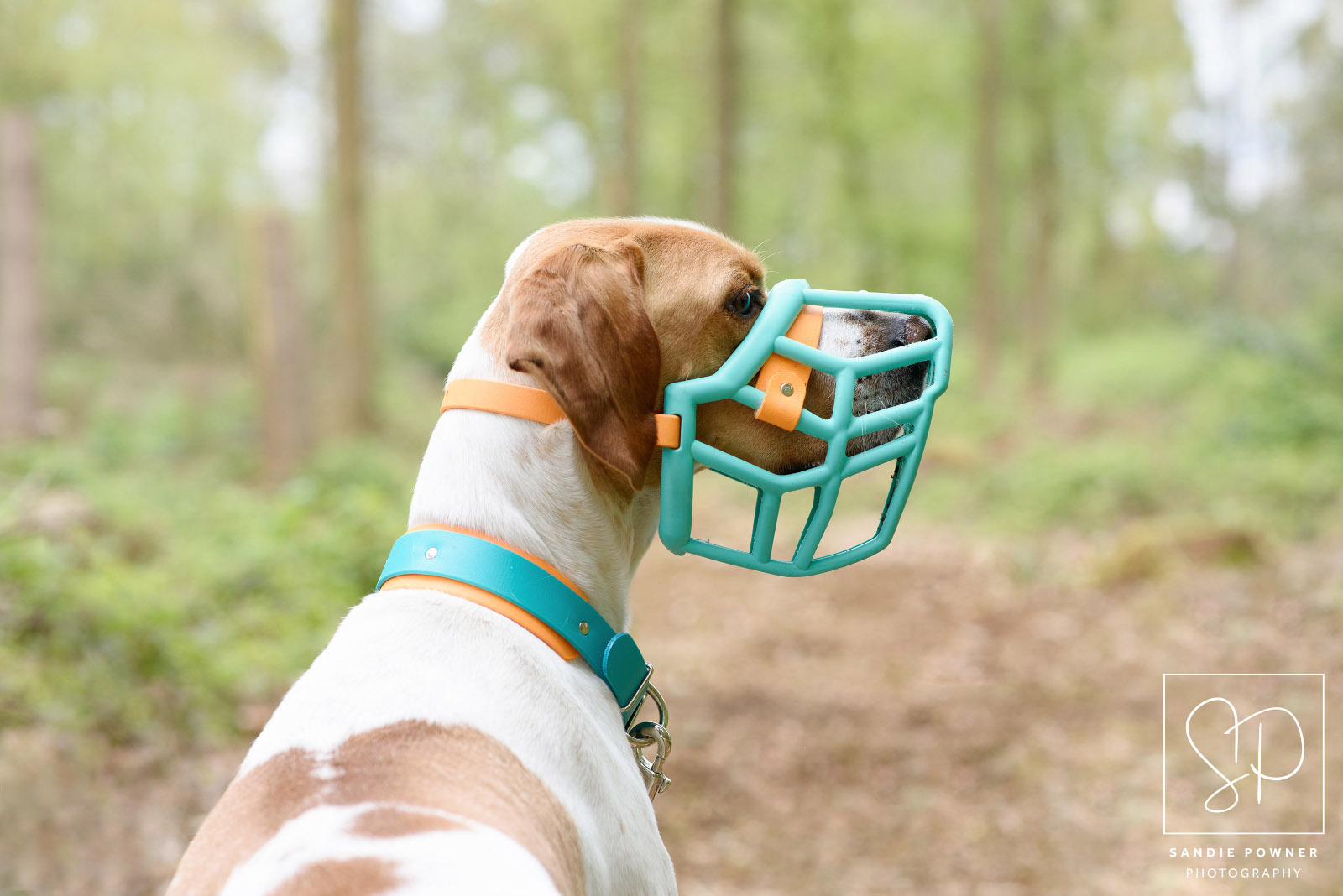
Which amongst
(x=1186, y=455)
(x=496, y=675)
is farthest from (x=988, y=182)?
(x=496, y=675)

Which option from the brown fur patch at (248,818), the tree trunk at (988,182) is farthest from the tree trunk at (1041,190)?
the brown fur patch at (248,818)

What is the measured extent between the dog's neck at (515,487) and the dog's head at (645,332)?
0.07 meters

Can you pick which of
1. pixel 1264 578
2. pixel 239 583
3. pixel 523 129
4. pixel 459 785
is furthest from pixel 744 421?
pixel 523 129

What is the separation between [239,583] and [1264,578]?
24.0 feet

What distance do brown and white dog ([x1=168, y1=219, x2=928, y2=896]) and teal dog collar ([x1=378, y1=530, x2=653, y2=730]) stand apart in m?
0.05

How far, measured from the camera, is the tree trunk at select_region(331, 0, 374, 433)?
37.8 feet

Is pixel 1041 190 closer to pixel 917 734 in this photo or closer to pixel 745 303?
pixel 917 734

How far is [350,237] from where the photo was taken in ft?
39.0

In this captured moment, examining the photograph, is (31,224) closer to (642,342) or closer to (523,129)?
(642,342)

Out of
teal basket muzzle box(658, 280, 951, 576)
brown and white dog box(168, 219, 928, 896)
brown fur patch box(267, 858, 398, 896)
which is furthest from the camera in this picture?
teal basket muzzle box(658, 280, 951, 576)

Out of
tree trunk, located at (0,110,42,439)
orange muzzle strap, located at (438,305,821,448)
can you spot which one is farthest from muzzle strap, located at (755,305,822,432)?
tree trunk, located at (0,110,42,439)

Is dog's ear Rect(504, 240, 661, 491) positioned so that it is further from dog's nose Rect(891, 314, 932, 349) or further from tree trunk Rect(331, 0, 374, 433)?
tree trunk Rect(331, 0, 374, 433)
